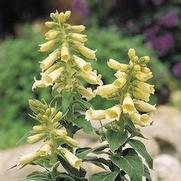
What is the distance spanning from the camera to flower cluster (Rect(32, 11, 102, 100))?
3.27 meters

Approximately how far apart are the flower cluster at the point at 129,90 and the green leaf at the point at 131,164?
6.4 inches

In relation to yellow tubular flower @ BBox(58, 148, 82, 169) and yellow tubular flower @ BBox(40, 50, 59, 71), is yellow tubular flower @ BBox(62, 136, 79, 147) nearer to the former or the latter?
yellow tubular flower @ BBox(58, 148, 82, 169)

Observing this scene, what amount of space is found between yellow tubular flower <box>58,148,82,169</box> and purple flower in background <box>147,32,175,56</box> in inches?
251

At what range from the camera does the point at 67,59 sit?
128 inches

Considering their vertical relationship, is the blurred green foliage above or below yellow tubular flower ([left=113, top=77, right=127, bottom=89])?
above

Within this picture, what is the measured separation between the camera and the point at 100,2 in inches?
400

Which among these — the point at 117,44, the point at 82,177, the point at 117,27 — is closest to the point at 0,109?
the point at 117,44

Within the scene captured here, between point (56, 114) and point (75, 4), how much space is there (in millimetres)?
7014

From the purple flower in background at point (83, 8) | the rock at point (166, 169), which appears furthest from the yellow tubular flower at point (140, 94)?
the purple flower in background at point (83, 8)

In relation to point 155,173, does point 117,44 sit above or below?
above

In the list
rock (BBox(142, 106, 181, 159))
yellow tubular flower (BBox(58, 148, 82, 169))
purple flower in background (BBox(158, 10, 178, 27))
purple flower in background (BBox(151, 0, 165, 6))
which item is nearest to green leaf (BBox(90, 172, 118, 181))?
yellow tubular flower (BBox(58, 148, 82, 169))

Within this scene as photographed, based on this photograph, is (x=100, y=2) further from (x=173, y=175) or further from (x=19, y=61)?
(x=173, y=175)

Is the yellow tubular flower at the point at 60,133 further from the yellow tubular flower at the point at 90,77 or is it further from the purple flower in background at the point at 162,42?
the purple flower in background at the point at 162,42

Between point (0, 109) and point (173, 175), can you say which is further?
point (0, 109)
